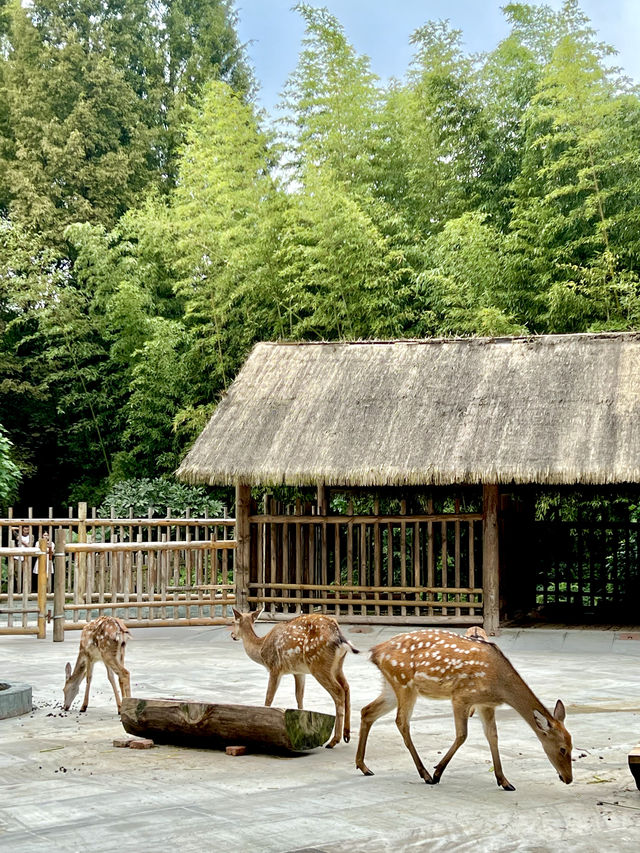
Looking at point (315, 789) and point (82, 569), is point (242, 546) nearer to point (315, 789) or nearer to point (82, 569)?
point (82, 569)

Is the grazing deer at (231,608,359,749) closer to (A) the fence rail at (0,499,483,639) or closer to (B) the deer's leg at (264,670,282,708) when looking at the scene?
(B) the deer's leg at (264,670,282,708)

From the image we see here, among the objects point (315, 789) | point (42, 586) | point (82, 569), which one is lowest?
point (315, 789)

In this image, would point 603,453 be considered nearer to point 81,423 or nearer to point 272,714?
point 272,714

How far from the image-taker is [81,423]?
23594 mm

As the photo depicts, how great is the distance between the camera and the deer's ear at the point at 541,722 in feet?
17.6

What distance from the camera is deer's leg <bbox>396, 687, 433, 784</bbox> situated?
222 inches

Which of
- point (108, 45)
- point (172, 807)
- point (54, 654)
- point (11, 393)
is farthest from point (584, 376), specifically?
point (108, 45)

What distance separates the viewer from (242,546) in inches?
535

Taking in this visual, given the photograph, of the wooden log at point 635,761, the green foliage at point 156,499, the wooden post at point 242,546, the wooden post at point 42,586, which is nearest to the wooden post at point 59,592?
the wooden post at point 42,586

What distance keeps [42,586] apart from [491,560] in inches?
197

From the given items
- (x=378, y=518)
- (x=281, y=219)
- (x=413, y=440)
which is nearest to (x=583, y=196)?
(x=281, y=219)

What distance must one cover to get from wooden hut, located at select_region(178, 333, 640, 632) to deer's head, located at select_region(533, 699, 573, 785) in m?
6.43

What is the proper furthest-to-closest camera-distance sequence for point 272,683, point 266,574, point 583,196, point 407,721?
point 583,196
point 266,574
point 272,683
point 407,721

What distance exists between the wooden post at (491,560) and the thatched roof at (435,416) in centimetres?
57
